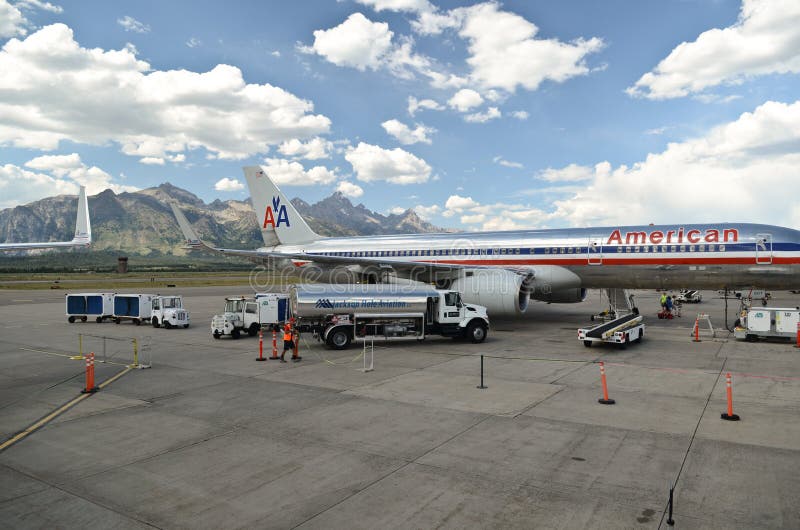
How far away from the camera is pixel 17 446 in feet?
31.4

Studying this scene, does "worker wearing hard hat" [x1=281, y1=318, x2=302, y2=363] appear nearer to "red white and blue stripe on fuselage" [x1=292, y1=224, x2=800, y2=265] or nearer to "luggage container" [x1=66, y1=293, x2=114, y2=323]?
"red white and blue stripe on fuselage" [x1=292, y1=224, x2=800, y2=265]

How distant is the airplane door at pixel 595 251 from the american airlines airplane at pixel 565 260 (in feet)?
0.16

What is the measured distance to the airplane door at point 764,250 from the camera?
22.4 metres

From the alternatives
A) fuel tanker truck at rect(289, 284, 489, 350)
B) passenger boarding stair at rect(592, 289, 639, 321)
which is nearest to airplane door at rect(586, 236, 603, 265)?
passenger boarding stair at rect(592, 289, 639, 321)

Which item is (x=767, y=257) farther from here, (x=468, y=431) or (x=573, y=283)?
(x=468, y=431)

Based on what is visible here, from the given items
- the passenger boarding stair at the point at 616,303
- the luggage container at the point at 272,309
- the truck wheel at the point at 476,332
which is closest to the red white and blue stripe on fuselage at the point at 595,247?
the passenger boarding stair at the point at 616,303

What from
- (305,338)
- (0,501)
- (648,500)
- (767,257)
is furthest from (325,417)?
(767,257)

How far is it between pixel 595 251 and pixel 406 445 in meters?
19.4

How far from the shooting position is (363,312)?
2031 centimetres

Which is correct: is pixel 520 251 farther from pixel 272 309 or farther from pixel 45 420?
pixel 45 420

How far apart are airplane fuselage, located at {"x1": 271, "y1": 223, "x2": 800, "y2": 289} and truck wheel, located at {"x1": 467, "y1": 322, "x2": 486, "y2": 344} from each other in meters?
6.83

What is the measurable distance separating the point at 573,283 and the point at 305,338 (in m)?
14.3

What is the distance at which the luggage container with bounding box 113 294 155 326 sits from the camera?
3023 centimetres

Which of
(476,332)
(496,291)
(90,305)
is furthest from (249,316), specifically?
(90,305)
